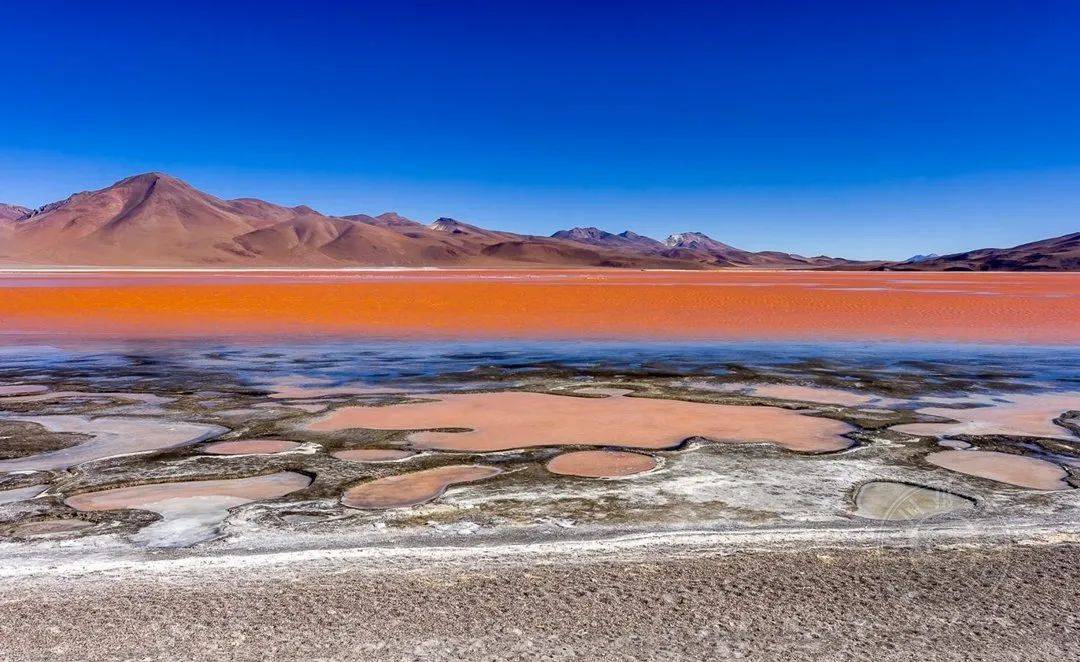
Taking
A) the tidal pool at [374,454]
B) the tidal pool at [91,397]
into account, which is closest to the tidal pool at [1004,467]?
the tidal pool at [374,454]

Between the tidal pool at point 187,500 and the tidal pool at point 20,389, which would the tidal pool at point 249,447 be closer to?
the tidal pool at point 187,500

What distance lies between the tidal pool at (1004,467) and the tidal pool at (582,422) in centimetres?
80

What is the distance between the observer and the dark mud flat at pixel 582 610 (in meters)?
3.11

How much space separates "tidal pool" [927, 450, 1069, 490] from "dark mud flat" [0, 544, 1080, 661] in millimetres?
1647

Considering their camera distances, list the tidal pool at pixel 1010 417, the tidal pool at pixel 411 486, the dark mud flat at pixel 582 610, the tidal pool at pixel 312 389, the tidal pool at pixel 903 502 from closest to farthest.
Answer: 1. the dark mud flat at pixel 582 610
2. the tidal pool at pixel 903 502
3. the tidal pool at pixel 411 486
4. the tidal pool at pixel 1010 417
5. the tidal pool at pixel 312 389

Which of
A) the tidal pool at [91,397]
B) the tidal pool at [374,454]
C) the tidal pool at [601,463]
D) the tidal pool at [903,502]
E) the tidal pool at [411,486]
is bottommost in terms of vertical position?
the tidal pool at [903,502]

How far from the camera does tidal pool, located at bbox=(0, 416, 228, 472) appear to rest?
6.09 meters

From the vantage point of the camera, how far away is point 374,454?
6340 millimetres

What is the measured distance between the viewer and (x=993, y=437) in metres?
6.95

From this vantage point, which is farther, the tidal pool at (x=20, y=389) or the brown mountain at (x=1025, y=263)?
the brown mountain at (x=1025, y=263)

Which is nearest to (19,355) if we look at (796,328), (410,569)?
(410,569)

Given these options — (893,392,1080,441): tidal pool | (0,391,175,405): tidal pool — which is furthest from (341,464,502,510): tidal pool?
(0,391,175,405): tidal pool

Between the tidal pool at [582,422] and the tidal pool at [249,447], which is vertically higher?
the tidal pool at [249,447]

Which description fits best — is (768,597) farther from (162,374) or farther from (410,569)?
(162,374)
